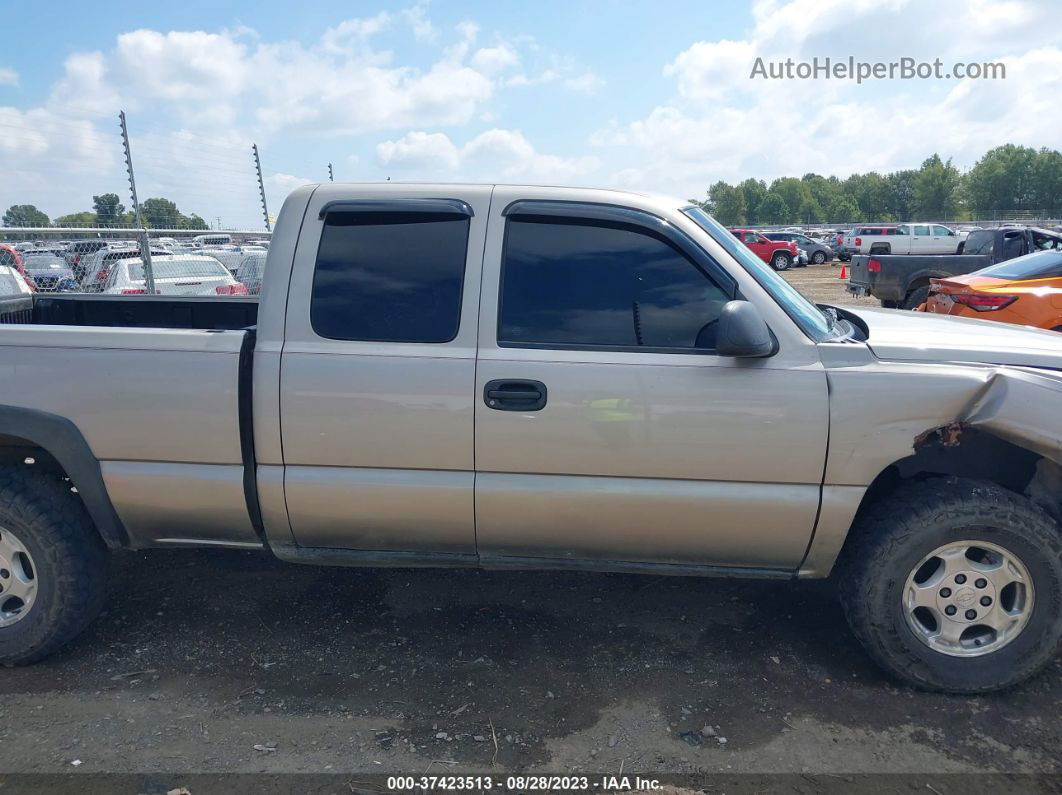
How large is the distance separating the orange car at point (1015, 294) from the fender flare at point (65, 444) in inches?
Result: 302

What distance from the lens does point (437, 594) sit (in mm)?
4059

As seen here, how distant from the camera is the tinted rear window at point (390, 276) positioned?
3150 millimetres

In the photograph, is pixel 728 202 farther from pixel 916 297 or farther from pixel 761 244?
pixel 916 297

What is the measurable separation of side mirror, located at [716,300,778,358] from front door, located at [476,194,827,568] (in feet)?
0.33

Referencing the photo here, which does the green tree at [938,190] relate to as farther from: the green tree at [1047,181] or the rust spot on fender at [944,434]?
the rust spot on fender at [944,434]

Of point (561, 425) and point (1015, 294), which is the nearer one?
point (561, 425)

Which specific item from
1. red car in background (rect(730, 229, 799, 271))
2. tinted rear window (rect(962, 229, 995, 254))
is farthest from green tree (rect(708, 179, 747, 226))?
tinted rear window (rect(962, 229, 995, 254))

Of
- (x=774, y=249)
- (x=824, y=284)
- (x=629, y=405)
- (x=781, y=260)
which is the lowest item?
(x=824, y=284)

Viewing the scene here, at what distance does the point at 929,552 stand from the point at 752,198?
435 ft

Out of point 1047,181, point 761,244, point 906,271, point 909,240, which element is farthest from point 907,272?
point 1047,181

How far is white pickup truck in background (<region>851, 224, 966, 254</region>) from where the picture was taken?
3384cm

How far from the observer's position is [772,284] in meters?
3.19

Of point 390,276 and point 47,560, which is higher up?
point 390,276

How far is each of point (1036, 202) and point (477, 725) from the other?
344ft
